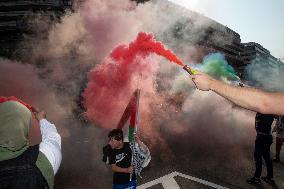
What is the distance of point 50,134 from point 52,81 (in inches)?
466

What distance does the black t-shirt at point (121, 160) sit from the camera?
5143mm

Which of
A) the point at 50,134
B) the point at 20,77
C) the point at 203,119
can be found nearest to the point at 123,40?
the point at 20,77

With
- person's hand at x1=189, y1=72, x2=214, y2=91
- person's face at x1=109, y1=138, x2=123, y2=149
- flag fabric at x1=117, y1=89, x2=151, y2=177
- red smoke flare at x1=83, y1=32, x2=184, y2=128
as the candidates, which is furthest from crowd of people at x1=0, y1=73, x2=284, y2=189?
red smoke flare at x1=83, y1=32, x2=184, y2=128

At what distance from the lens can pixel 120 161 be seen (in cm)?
517

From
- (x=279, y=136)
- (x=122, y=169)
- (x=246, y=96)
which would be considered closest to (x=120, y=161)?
(x=122, y=169)

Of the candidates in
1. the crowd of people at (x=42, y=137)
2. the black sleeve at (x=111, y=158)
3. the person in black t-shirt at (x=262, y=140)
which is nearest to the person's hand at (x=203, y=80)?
the crowd of people at (x=42, y=137)

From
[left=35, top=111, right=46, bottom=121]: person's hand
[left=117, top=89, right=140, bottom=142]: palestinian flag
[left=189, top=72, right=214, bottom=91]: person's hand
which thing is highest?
[left=189, top=72, right=214, bottom=91]: person's hand

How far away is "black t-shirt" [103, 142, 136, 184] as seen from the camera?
5.14 meters

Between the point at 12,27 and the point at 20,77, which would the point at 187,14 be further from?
the point at 20,77

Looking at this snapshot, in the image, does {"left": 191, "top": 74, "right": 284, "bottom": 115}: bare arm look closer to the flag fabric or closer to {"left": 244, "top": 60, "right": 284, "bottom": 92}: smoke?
the flag fabric

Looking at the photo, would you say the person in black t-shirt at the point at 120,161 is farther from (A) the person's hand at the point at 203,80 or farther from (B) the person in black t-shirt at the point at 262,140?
(B) the person in black t-shirt at the point at 262,140

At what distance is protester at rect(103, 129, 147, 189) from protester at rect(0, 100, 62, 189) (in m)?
3.17

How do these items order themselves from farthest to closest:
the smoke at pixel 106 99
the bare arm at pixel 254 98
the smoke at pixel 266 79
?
the smoke at pixel 266 79
the smoke at pixel 106 99
the bare arm at pixel 254 98

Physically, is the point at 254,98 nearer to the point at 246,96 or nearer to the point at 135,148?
the point at 246,96
